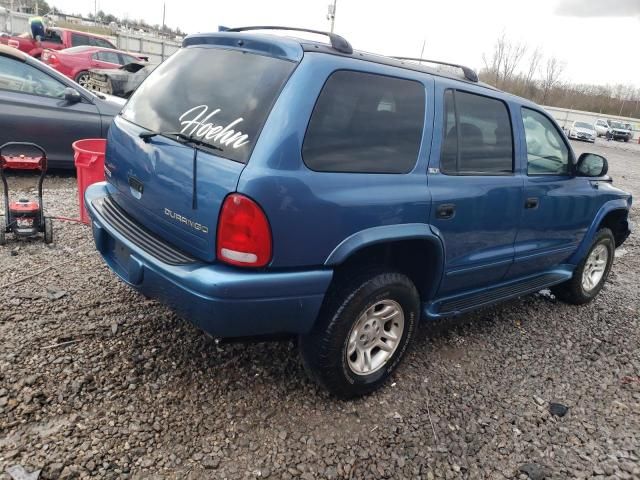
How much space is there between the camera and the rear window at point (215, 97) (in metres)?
2.35

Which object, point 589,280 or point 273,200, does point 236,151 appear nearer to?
point 273,200

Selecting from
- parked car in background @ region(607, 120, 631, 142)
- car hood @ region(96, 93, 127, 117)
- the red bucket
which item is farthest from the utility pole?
parked car in background @ region(607, 120, 631, 142)

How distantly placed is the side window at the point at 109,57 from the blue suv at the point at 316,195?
47.5 ft

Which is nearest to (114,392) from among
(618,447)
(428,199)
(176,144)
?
(176,144)

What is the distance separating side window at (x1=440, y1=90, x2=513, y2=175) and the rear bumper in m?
1.14

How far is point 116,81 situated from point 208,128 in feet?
41.5

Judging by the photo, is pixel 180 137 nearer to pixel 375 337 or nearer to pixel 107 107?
pixel 375 337

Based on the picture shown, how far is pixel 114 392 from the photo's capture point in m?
2.64

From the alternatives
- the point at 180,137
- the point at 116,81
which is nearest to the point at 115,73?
the point at 116,81

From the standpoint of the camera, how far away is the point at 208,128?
2473 millimetres

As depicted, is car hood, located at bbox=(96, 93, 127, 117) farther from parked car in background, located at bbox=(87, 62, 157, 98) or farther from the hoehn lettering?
parked car in background, located at bbox=(87, 62, 157, 98)

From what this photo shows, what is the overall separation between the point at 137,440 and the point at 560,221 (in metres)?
3.28

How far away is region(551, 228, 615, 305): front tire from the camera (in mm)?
4570

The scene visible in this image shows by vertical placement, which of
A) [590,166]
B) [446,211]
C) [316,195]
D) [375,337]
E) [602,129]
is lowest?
[375,337]
